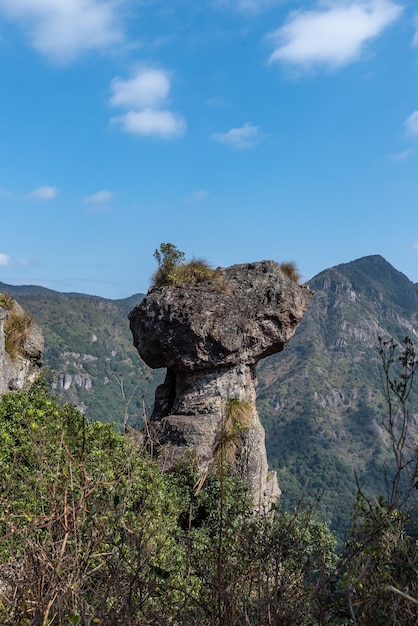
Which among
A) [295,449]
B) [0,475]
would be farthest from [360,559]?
[295,449]

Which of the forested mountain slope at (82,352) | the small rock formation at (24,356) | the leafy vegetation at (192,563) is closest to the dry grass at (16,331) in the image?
the small rock formation at (24,356)

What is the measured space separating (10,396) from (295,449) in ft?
526

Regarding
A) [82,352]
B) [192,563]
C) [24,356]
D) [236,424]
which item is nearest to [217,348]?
[236,424]

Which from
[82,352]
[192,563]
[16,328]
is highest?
[82,352]

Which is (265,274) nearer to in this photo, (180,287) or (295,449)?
(180,287)

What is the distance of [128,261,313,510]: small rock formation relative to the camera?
581 inches

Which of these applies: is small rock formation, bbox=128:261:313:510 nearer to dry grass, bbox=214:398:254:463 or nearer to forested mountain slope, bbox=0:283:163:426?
dry grass, bbox=214:398:254:463

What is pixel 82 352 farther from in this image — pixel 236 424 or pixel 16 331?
pixel 236 424

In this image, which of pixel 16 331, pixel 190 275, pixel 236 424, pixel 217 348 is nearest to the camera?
pixel 16 331

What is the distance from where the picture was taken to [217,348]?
15.3m

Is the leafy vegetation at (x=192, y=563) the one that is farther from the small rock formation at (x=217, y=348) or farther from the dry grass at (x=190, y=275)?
the dry grass at (x=190, y=275)

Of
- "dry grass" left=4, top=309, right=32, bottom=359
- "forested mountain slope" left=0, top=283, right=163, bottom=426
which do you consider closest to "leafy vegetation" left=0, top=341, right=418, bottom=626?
"dry grass" left=4, top=309, right=32, bottom=359

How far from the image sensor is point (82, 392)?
172500 millimetres

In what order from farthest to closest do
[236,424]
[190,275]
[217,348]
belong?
[190,275]
[217,348]
[236,424]
